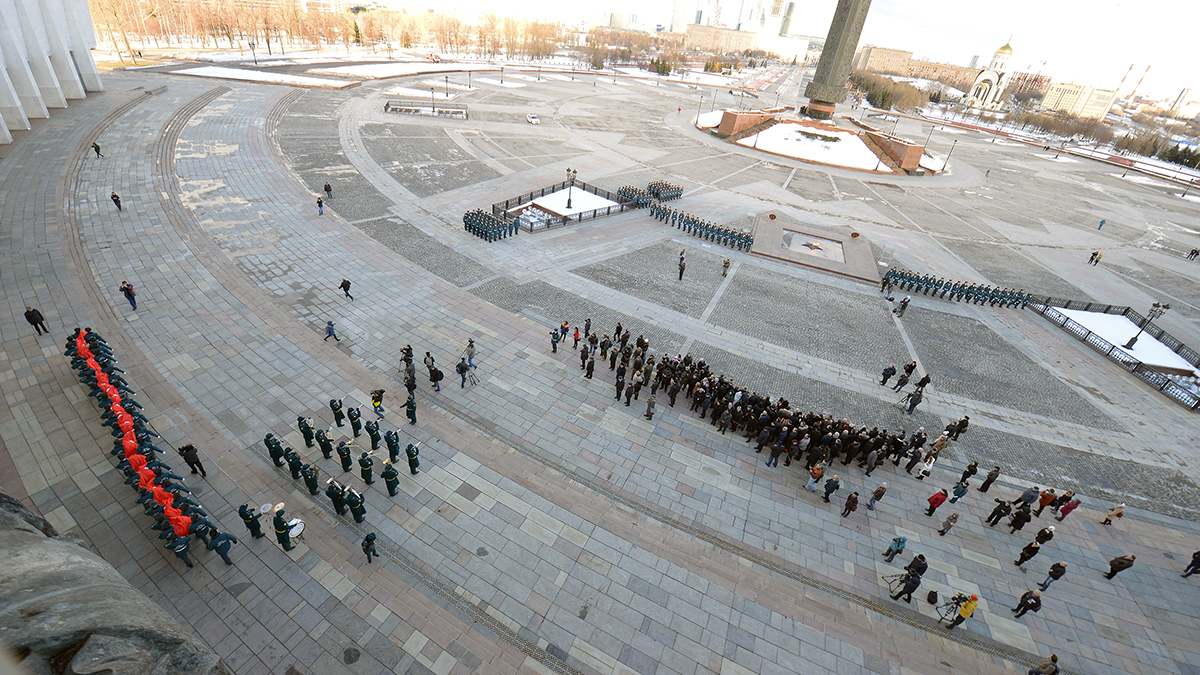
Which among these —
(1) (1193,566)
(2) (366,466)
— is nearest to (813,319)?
(1) (1193,566)

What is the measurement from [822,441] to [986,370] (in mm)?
11590

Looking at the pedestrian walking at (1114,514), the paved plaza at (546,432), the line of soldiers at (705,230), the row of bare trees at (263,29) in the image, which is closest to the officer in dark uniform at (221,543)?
the paved plaza at (546,432)

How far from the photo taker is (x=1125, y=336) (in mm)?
23172

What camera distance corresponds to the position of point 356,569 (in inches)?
375

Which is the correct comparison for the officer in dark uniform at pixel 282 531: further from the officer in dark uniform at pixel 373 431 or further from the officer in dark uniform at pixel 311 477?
the officer in dark uniform at pixel 373 431

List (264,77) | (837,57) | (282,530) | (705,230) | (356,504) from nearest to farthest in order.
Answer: (282,530) < (356,504) < (705,230) < (837,57) < (264,77)

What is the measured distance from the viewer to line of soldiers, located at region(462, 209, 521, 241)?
956 inches

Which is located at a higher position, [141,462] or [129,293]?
[141,462]

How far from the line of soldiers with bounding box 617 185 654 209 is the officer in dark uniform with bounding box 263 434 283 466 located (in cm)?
2538

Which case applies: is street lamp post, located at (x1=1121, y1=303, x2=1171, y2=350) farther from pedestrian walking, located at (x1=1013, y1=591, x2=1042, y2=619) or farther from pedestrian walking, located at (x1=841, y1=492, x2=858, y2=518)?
pedestrian walking, located at (x1=841, y1=492, x2=858, y2=518)

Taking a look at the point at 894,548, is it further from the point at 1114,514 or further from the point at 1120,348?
the point at 1120,348

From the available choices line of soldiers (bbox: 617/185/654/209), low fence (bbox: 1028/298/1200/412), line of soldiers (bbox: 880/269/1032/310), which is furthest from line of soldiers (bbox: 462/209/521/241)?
low fence (bbox: 1028/298/1200/412)

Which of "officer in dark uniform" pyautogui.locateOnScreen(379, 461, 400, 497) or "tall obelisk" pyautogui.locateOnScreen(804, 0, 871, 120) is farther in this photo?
"tall obelisk" pyautogui.locateOnScreen(804, 0, 871, 120)

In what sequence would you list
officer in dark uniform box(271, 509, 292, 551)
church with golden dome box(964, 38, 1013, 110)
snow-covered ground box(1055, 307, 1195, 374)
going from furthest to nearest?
church with golden dome box(964, 38, 1013, 110) < snow-covered ground box(1055, 307, 1195, 374) < officer in dark uniform box(271, 509, 292, 551)
